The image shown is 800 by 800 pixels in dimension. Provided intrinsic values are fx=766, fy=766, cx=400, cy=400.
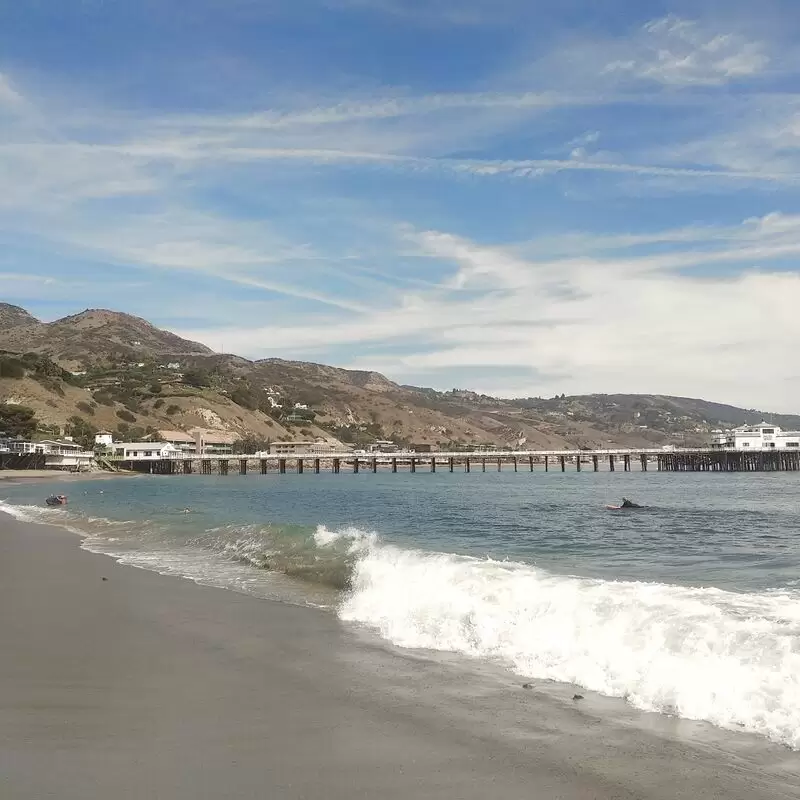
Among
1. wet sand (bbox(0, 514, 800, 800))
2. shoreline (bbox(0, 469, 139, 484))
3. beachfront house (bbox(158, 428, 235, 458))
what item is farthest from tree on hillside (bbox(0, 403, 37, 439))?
wet sand (bbox(0, 514, 800, 800))

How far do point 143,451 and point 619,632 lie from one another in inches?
5034

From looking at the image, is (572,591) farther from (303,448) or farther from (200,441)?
(303,448)

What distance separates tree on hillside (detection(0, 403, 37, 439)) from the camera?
10581cm

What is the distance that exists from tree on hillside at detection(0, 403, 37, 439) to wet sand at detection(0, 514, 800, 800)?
355ft

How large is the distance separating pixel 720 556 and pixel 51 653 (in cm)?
1385

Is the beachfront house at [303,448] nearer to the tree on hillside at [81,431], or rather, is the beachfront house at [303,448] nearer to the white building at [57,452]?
the tree on hillside at [81,431]

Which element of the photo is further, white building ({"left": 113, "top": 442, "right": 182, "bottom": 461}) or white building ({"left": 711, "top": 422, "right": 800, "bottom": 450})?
white building ({"left": 113, "top": 442, "right": 182, "bottom": 461})

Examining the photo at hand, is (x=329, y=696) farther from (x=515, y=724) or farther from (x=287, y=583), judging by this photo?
(x=287, y=583)

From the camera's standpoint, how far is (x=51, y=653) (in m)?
8.42

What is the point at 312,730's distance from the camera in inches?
234

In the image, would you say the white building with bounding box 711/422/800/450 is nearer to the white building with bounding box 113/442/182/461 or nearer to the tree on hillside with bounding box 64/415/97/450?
the white building with bounding box 113/442/182/461

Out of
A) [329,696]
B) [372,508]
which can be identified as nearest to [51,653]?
[329,696]

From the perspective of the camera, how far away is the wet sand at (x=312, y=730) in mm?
4879

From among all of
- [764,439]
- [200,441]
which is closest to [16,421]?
[200,441]
